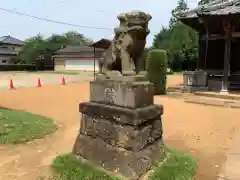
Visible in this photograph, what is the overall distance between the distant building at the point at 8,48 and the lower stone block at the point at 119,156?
62710 millimetres

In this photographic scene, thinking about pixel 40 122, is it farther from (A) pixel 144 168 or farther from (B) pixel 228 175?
(B) pixel 228 175

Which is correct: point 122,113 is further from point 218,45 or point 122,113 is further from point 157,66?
point 218,45

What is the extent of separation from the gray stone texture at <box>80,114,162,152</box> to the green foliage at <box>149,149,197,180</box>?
1.34 feet

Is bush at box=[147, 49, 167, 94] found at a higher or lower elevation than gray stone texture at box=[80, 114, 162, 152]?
higher

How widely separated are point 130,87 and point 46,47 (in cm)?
5824

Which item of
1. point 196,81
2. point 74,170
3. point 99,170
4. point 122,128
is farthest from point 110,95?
point 196,81

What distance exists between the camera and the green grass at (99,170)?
3.86 m

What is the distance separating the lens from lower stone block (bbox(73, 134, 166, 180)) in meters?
3.78

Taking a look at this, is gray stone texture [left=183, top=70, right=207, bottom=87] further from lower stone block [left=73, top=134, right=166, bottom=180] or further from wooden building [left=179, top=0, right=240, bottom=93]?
lower stone block [left=73, top=134, right=166, bottom=180]

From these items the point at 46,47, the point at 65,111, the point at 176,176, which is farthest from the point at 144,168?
the point at 46,47

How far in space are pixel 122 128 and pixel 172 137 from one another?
2.74 metres

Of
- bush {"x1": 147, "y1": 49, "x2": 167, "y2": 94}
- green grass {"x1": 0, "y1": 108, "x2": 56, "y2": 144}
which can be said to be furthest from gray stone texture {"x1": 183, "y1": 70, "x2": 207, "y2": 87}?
green grass {"x1": 0, "y1": 108, "x2": 56, "y2": 144}

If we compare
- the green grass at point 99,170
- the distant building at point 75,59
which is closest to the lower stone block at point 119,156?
the green grass at point 99,170

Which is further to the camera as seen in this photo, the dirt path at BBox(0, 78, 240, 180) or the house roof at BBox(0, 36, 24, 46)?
the house roof at BBox(0, 36, 24, 46)
